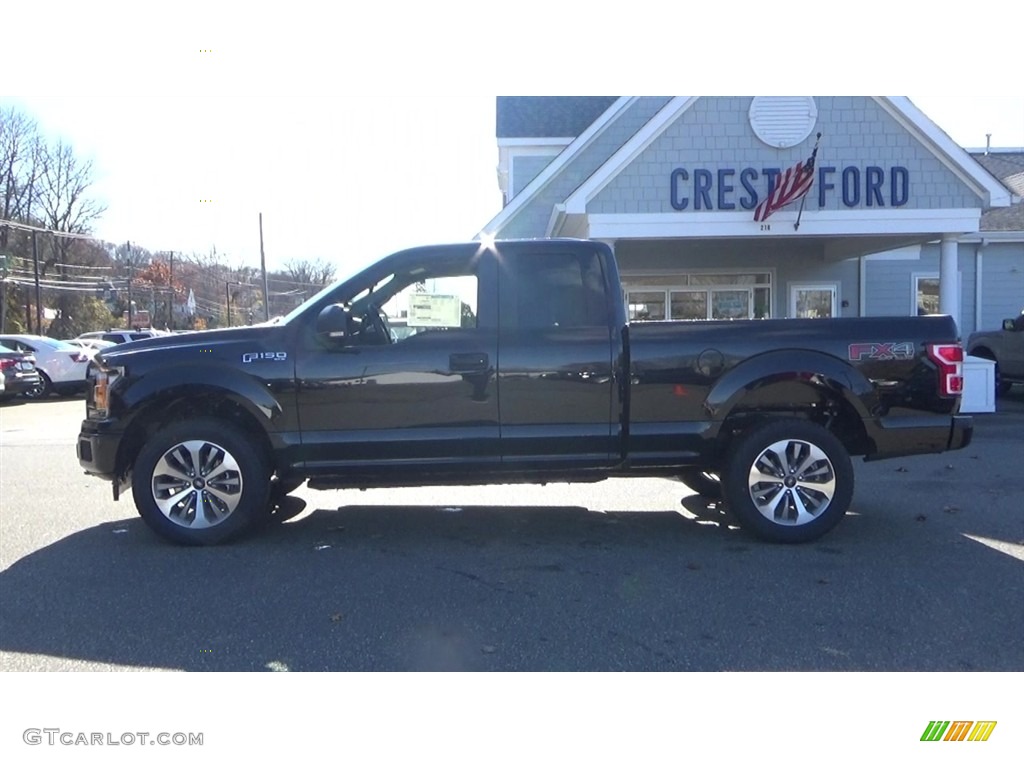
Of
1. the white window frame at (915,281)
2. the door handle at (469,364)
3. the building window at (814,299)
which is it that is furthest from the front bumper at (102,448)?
the white window frame at (915,281)

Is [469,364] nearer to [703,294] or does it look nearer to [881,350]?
[881,350]

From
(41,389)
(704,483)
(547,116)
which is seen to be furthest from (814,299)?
(41,389)

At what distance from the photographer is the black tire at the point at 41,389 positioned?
19750 millimetres

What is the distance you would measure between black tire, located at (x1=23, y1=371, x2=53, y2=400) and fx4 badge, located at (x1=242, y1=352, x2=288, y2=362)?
16.2 meters

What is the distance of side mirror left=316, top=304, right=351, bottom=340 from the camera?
5.70 metres

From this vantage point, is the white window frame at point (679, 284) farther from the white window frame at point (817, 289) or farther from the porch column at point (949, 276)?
the porch column at point (949, 276)

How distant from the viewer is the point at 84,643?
4344mm

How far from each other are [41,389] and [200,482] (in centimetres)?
1659

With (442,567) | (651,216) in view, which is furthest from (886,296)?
(442,567)

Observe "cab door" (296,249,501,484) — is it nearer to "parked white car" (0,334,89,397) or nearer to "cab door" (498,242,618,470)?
"cab door" (498,242,618,470)

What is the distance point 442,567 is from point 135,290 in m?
58.0

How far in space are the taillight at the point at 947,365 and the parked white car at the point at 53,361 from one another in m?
19.4

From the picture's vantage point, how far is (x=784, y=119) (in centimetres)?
1402

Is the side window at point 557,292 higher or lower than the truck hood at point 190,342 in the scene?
higher
